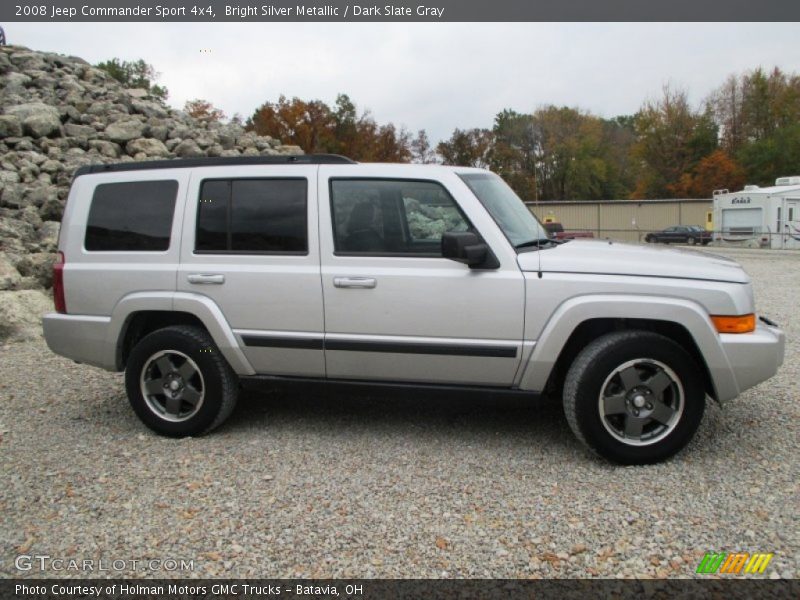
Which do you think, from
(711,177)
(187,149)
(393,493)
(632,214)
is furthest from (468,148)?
(393,493)

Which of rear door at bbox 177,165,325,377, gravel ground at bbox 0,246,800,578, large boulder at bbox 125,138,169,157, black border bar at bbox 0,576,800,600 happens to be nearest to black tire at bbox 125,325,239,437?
gravel ground at bbox 0,246,800,578

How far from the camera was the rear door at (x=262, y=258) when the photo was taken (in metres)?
4.20

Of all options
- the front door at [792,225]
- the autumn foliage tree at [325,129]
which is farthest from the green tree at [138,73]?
the front door at [792,225]

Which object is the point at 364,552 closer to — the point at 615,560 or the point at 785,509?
the point at 615,560

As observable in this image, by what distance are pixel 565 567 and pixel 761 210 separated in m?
28.7

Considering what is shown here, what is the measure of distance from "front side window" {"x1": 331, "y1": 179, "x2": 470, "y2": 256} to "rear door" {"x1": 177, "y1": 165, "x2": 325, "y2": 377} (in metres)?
0.19

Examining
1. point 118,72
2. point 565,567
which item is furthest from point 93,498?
point 118,72

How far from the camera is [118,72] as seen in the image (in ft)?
144

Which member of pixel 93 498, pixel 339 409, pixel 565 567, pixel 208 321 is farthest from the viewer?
pixel 339 409

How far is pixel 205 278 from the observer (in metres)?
4.31

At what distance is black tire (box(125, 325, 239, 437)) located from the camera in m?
4.37

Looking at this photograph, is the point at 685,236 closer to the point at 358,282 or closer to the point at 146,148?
the point at 146,148

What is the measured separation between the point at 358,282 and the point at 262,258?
720mm

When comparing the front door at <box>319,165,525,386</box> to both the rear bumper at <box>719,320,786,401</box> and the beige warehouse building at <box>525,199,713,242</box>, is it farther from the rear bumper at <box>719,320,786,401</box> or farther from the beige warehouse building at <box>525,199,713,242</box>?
the beige warehouse building at <box>525,199,713,242</box>
